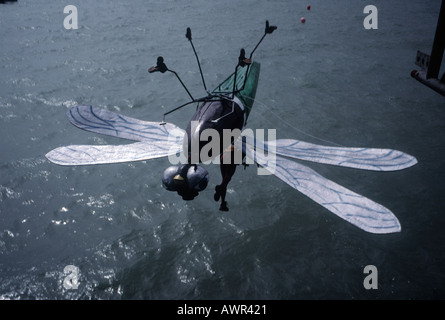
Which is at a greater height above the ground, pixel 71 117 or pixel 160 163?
pixel 71 117

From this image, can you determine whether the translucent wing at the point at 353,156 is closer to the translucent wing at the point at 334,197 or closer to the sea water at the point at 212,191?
the translucent wing at the point at 334,197

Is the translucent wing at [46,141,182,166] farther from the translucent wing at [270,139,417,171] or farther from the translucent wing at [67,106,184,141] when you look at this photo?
the translucent wing at [270,139,417,171]

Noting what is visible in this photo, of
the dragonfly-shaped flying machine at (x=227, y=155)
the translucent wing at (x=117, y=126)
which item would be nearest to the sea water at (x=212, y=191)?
the dragonfly-shaped flying machine at (x=227, y=155)

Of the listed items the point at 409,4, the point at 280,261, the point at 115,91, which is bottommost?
the point at 280,261

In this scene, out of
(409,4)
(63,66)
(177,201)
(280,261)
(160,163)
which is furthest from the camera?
(409,4)
